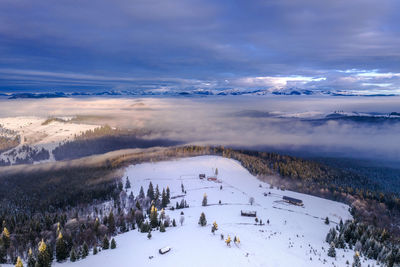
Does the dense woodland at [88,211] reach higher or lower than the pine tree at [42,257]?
lower

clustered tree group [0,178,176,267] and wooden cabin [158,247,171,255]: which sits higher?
wooden cabin [158,247,171,255]

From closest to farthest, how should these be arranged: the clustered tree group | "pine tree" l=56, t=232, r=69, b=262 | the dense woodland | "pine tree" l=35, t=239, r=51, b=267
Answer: "pine tree" l=35, t=239, r=51, b=267 → "pine tree" l=56, t=232, r=69, b=262 → the clustered tree group → the dense woodland

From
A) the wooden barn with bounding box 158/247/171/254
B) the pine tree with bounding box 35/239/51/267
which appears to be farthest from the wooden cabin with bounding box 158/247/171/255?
the pine tree with bounding box 35/239/51/267

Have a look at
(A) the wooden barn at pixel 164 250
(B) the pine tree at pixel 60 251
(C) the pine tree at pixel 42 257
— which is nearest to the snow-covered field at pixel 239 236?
(A) the wooden barn at pixel 164 250

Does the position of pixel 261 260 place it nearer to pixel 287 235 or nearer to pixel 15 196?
pixel 287 235

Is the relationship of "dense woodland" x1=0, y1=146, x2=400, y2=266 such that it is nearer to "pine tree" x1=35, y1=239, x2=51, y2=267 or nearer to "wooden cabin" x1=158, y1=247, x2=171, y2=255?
"pine tree" x1=35, y1=239, x2=51, y2=267

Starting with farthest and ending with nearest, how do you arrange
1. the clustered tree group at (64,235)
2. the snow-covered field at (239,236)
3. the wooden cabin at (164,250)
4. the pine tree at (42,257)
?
the clustered tree group at (64,235) < the wooden cabin at (164,250) < the snow-covered field at (239,236) < the pine tree at (42,257)

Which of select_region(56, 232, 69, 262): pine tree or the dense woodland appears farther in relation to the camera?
the dense woodland

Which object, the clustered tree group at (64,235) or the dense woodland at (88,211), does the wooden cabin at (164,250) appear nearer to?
A: the clustered tree group at (64,235)
